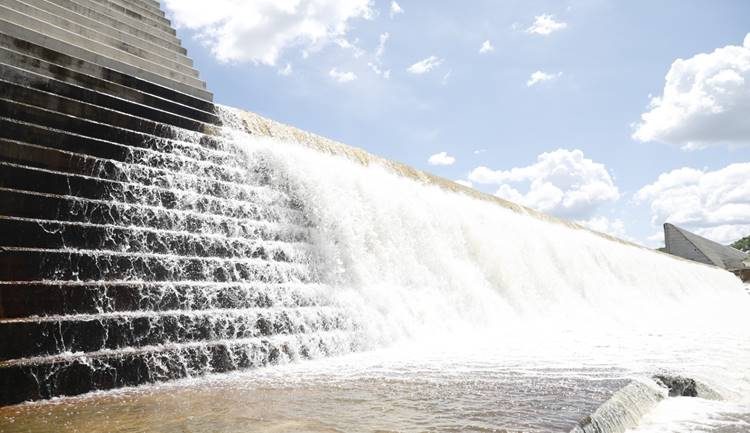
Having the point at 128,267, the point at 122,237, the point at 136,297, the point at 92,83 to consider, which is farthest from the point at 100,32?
the point at 136,297

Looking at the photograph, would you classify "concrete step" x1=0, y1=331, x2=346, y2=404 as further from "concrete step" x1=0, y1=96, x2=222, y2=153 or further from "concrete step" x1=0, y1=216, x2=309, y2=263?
"concrete step" x1=0, y1=96, x2=222, y2=153

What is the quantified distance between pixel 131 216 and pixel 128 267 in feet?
2.77

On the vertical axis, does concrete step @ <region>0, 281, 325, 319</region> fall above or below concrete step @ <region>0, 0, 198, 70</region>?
below

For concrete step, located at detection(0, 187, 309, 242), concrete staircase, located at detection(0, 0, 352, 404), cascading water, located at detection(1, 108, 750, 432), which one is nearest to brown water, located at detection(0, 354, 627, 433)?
cascading water, located at detection(1, 108, 750, 432)

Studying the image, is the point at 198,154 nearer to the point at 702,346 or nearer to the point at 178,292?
the point at 178,292

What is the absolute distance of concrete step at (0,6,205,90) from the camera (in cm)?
819

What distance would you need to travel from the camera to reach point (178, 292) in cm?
529

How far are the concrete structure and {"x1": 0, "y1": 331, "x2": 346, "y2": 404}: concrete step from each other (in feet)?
199

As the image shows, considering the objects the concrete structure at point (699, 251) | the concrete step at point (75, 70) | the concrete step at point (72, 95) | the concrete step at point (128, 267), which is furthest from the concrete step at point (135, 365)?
the concrete structure at point (699, 251)

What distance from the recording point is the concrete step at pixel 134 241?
15.5ft

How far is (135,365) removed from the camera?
4.29 meters

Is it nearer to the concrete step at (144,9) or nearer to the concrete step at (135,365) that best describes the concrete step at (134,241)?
the concrete step at (135,365)

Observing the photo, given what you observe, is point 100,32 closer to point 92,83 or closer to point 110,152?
point 92,83

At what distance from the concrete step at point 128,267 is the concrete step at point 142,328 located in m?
0.53
